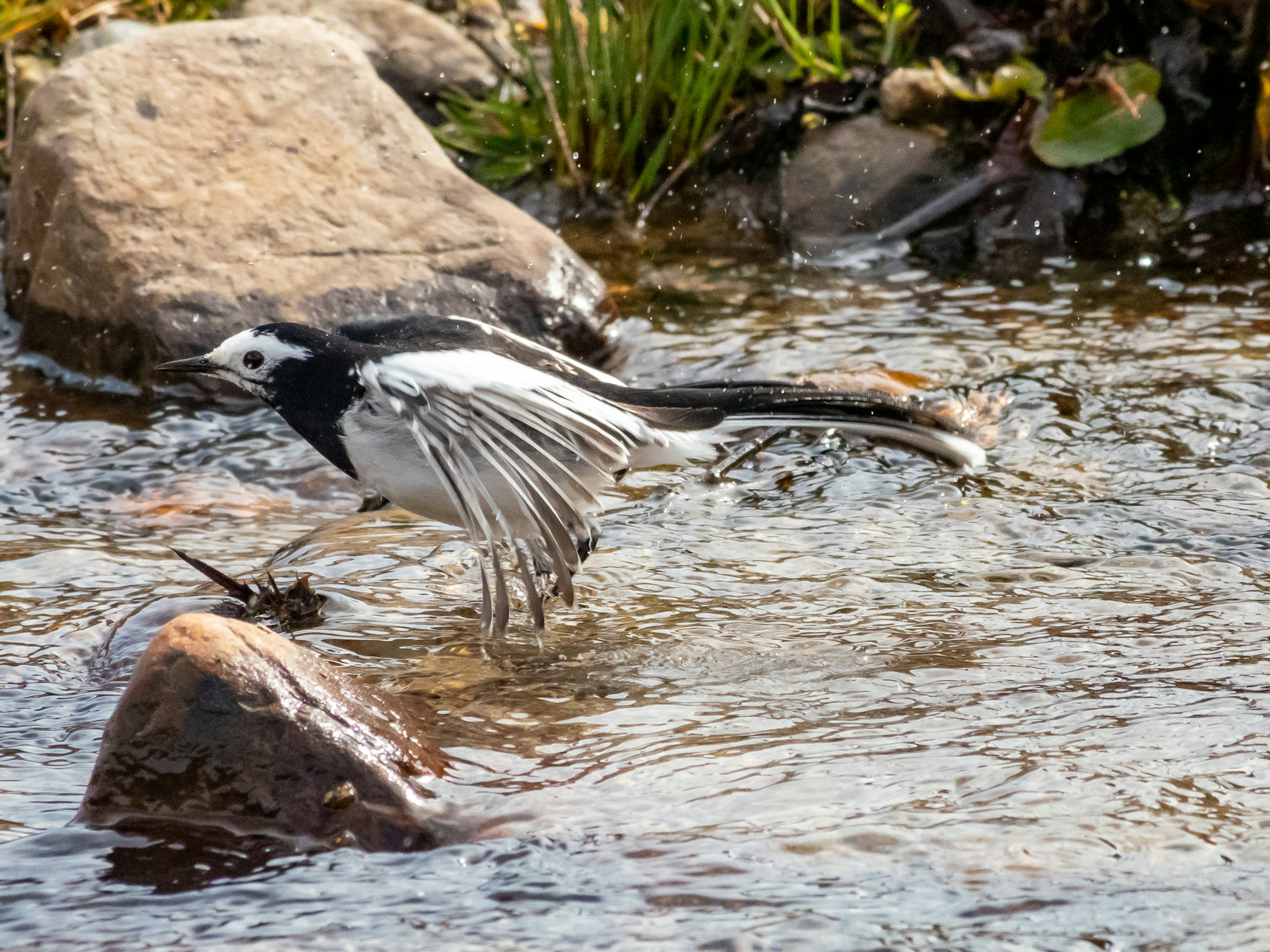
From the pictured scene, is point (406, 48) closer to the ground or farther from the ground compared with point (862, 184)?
farther from the ground

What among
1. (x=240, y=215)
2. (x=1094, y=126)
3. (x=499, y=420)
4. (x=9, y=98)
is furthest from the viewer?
(x=9, y=98)

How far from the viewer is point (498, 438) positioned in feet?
12.3

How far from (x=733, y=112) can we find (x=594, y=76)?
934 millimetres

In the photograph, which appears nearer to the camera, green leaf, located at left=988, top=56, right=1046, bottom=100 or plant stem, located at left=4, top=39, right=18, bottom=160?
green leaf, located at left=988, top=56, right=1046, bottom=100

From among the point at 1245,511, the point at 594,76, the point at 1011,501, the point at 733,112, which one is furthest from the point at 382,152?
the point at 1245,511

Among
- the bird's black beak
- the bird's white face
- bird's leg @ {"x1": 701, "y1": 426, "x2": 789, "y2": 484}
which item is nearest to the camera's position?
the bird's white face

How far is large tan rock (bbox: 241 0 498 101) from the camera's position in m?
9.12

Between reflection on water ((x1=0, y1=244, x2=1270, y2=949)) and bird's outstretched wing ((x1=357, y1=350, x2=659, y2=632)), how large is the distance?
11.6 inches

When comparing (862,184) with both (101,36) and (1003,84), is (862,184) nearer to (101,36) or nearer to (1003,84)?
(1003,84)

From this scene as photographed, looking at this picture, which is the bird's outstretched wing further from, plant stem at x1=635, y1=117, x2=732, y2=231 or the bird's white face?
plant stem at x1=635, y1=117, x2=732, y2=231

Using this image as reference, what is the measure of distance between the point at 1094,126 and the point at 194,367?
5078 millimetres

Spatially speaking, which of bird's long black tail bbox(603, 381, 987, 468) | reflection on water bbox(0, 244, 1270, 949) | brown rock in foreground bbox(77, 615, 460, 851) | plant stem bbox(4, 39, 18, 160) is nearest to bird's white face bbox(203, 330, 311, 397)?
reflection on water bbox(0, 244, 1270, 949)

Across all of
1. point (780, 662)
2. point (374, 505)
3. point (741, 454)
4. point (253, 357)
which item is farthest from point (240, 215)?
point (780, 662)

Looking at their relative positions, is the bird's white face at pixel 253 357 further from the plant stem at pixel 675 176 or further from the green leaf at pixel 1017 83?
the green leaf at pixel 1017 83
